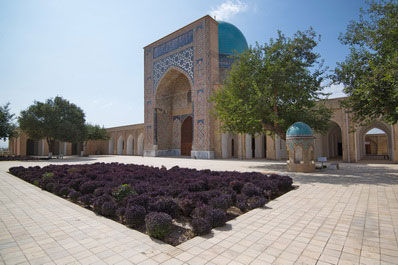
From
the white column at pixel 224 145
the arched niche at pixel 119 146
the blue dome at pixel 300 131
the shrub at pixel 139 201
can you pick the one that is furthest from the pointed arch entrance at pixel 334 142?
the arched niche at pixel 119 146

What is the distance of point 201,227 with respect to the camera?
3.12 m

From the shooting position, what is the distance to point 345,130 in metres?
15.1

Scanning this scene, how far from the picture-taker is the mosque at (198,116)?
60.8ft

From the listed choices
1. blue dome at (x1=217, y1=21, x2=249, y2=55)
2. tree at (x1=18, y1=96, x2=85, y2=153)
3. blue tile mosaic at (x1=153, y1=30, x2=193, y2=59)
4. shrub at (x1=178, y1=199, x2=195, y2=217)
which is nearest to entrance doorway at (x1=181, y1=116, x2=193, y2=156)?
blue tile mosaic at (x1=153, y1=30, x2=193, y2=59)

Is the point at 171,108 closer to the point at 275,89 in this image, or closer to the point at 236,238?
the point at 275,89

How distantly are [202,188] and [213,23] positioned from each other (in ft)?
61.7

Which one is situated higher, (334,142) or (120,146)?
(334,142)

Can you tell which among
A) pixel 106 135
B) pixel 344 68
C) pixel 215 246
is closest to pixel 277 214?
pixel 215 246

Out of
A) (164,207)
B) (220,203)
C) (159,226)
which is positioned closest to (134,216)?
(164,207)

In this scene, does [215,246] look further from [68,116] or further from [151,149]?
[68,116]

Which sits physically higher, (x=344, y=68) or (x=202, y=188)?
(x=344, y=68)

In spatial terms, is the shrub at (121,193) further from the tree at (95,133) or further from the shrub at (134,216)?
the tree at (95,133)

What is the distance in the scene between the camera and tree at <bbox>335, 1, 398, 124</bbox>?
7.37 m

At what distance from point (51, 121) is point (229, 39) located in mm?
19071
